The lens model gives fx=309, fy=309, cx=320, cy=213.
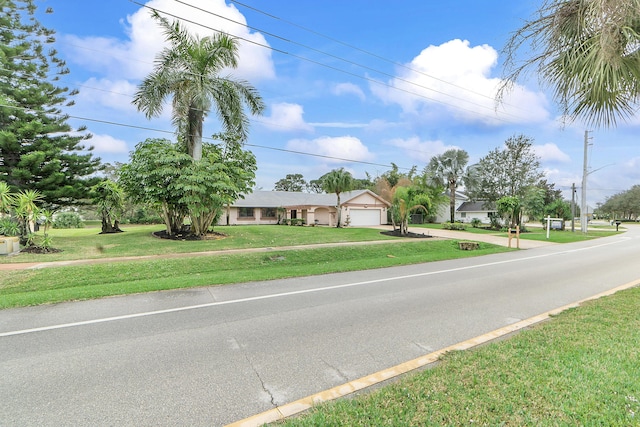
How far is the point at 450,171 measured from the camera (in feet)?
110

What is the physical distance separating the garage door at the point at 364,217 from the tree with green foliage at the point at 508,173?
11884 mm

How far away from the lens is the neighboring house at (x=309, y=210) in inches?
1259

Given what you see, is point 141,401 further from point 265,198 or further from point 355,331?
point 265,198

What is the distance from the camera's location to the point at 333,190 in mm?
28422

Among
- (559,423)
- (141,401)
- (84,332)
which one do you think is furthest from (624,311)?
(84,332)

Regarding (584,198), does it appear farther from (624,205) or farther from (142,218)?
(624,205)

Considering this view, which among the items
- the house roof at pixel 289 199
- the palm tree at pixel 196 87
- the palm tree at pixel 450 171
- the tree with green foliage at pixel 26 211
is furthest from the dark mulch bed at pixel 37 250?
the palm tree at pixel 450 171

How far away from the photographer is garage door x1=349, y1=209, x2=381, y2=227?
3259 centimetres

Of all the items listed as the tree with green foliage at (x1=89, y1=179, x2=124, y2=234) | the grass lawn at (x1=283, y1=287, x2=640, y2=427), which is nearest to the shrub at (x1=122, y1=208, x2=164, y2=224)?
the tree with green foliage at (x1=89, y1=179, x2=124, y2=234)

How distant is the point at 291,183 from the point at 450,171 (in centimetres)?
4863

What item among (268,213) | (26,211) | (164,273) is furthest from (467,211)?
(26,211)

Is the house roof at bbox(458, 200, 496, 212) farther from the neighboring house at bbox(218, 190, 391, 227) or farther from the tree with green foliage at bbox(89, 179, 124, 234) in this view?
the tree with green foliage at bbox(89, 179, 124, 234)

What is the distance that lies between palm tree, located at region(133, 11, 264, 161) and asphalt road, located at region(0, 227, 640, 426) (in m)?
11.4

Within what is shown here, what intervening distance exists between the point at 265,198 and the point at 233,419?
3329 cm
